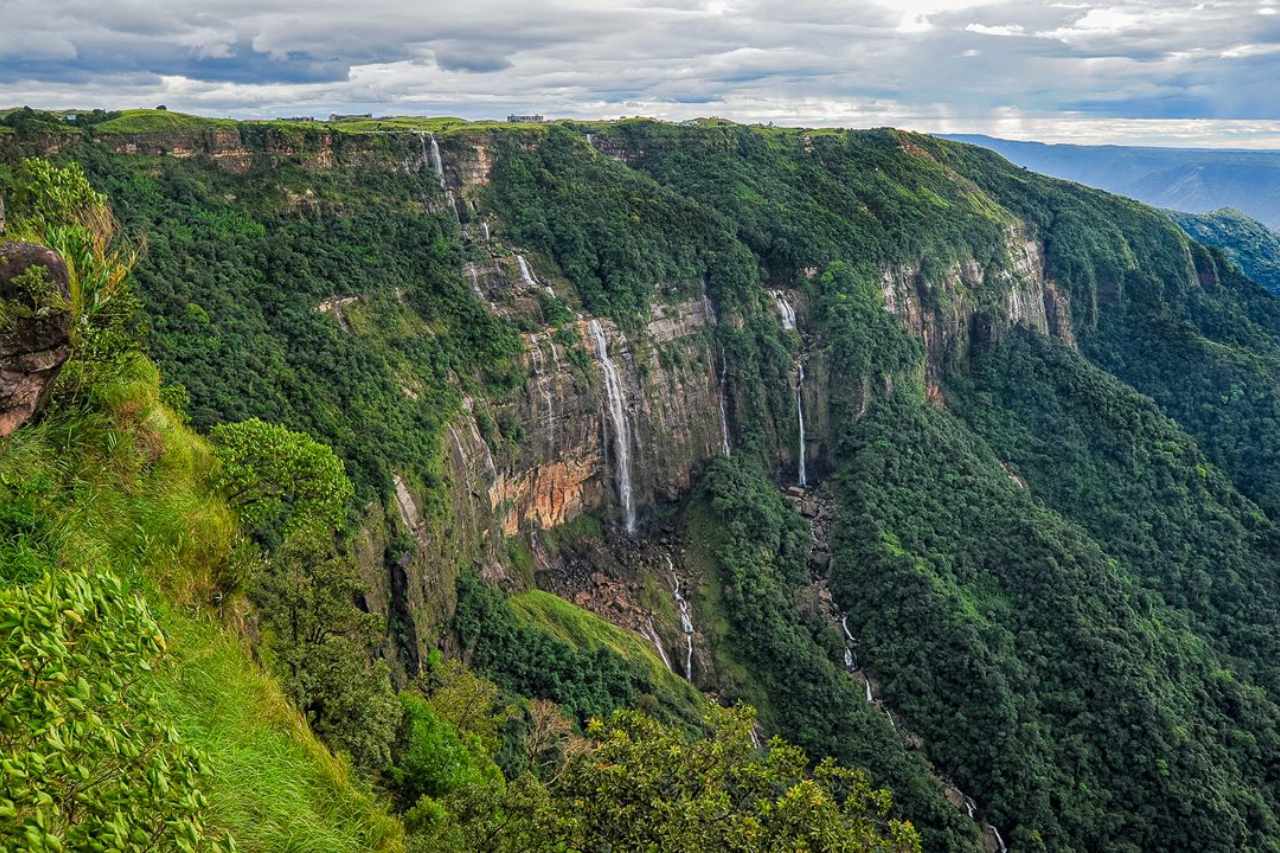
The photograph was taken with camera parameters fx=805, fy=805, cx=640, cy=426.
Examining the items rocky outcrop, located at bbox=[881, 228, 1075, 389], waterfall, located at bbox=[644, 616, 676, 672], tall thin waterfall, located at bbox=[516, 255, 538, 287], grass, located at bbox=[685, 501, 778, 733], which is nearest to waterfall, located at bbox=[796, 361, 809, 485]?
grass, located at bbox=[685, 501, 778, 733]

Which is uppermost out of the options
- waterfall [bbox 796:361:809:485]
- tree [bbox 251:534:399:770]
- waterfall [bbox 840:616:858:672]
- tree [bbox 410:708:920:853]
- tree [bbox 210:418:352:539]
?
tree [bbox 210:418:352:539]

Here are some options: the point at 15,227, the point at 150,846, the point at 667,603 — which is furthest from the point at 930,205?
the point at 150,846

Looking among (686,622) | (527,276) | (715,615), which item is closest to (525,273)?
(527,276)

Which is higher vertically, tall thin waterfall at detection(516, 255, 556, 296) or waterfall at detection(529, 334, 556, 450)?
tall thin waterfall at detection(516, 255, 556, 296)

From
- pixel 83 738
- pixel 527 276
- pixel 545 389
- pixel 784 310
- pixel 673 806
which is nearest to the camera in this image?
pixel 83 738

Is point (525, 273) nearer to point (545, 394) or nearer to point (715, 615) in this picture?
point (545, 394)

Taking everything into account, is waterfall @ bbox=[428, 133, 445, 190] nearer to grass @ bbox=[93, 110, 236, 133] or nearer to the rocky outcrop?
grass @ bbox=[93, 110, 236, 133]

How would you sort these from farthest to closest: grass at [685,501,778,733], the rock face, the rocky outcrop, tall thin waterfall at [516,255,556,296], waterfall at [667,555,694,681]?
the rocky outcrop < tall thin waterfall at [516,255,556,296] < waterfall at [667,555,694,681] < grass at [685,501,778,733] < the rock face

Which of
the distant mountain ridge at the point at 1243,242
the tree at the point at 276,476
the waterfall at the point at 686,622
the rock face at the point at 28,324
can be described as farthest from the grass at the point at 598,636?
the distant mountain ridge at the point at 1243,242
